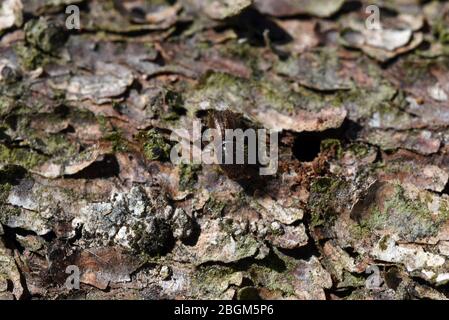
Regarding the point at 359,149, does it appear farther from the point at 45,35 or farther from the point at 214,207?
the point at 45,35

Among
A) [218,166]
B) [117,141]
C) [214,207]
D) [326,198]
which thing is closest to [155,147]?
[117,141]

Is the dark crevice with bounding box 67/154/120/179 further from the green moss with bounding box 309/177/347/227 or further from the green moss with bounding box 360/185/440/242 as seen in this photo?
the green moss with bounding box 360/185/440/242

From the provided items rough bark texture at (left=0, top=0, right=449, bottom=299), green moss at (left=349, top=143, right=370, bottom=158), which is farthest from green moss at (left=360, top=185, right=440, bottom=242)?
green moss at (left=349, top=143, right=370, bottom=158)

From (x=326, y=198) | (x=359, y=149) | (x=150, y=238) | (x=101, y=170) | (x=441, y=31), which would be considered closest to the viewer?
(x=150, y=238)

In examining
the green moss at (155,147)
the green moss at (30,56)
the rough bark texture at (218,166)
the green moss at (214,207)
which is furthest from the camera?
the green moss at (30,56)

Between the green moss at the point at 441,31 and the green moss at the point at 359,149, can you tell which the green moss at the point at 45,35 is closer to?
the green moss at the point at 359,149

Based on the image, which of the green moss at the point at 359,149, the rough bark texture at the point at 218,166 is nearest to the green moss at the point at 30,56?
the rough bark texture at the point at 218,166
